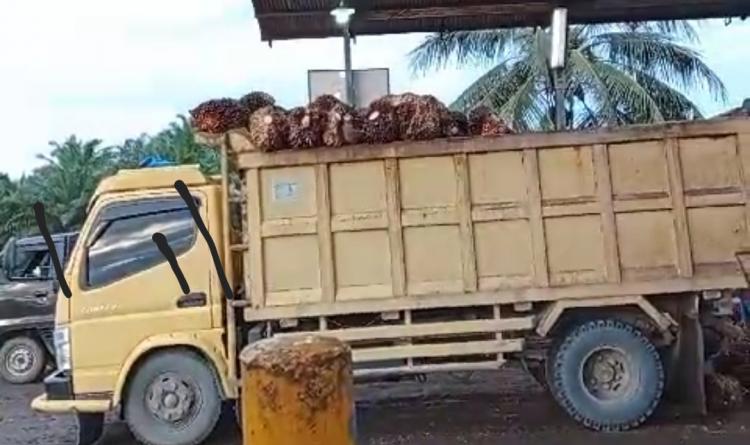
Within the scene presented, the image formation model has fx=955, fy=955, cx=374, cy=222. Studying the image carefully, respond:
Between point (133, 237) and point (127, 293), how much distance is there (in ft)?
1.54

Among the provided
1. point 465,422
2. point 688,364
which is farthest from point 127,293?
point 688,364

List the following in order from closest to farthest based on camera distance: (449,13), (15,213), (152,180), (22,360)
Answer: (152,180) → (449,13) → (22,360) → (15,213)

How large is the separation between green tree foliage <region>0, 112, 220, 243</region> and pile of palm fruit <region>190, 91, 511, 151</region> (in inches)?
609

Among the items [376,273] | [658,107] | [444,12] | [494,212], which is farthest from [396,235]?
[658,107]

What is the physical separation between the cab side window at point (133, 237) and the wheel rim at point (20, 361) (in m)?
6.39

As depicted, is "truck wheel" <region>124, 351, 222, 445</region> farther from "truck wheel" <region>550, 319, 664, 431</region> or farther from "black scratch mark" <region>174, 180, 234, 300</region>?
"truck wheel" <region>550, 319, 664, 431</region>

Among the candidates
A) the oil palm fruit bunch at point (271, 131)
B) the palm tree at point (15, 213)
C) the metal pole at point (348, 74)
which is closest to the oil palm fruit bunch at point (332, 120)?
the oil palm fruit bunch at point (271, 131)

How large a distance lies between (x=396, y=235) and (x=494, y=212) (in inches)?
31.7

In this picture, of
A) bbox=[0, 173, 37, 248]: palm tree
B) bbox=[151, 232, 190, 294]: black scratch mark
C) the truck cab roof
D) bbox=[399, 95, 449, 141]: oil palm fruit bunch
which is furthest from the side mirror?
bbox=[0, 173, 37, 248]: palm tree

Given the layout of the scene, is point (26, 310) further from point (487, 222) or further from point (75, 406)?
point (487, 222)

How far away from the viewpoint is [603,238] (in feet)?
25.0

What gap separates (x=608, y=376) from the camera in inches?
307

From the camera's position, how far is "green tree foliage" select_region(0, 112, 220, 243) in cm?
2430

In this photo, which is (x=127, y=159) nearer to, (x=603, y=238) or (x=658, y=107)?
(x=658, y=107)
